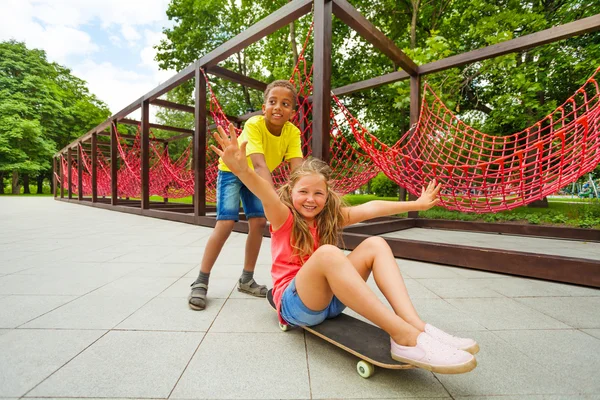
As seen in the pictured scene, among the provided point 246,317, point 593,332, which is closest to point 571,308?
point 593,332

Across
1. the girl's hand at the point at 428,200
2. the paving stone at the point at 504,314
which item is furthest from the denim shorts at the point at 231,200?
the paving stone at the point at 504,314

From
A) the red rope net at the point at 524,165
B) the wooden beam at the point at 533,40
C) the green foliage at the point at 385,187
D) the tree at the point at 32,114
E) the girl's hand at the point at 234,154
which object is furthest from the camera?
the tree at the point at 32,114

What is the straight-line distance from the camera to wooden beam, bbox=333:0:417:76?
2.94 metres

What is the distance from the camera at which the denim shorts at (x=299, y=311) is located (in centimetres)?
125

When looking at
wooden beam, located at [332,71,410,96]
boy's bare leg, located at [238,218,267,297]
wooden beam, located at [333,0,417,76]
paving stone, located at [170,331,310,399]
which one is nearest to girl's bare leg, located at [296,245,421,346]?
paving stone, located at [170,331,310,399]

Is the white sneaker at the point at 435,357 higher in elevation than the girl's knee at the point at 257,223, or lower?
lower

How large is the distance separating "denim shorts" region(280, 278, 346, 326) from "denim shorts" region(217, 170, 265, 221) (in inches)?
30.1

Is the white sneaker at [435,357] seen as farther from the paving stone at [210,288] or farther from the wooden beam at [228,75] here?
the wooden beam at [228,75]

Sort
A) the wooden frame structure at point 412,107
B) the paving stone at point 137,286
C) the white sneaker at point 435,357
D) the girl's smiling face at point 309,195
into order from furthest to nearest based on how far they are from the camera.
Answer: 1. the wooden frame structure at point 412,107
2. the paving stone at point 137,286
3. the girl's smiling face at point 309,195
4. the white sneaker at point 435,357

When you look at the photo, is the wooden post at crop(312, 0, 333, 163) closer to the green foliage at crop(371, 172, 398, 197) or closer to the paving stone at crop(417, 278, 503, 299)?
the paving stone at crop(417, 278, 503, 299)

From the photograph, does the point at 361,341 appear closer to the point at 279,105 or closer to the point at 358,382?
the point at 358,382

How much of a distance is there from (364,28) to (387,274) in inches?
115

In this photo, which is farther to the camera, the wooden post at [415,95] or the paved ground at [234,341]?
the wooden post at [415,95]

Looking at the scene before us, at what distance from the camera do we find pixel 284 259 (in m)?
1.44
